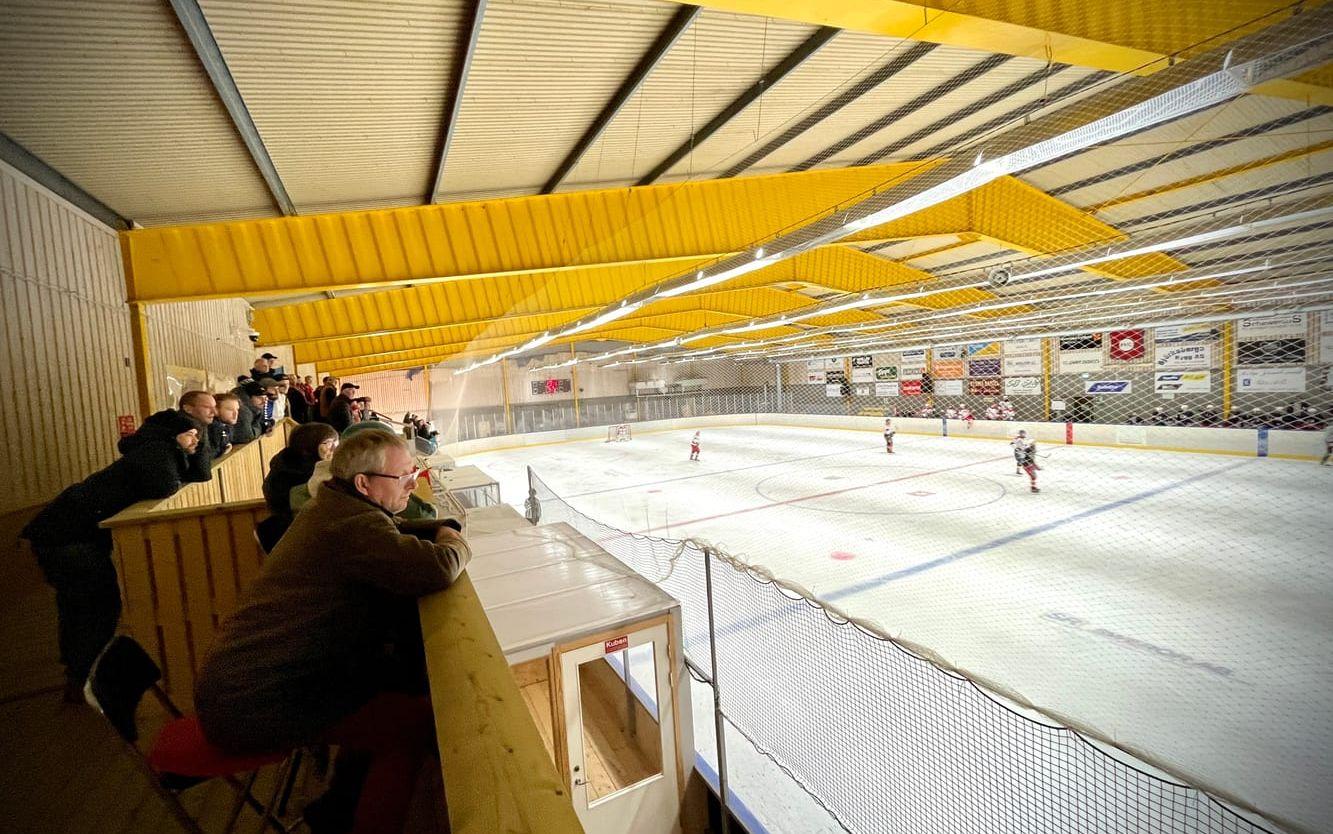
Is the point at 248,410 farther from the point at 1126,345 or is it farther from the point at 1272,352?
the point at 1126,345

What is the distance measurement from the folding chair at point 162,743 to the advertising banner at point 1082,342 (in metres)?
23.8

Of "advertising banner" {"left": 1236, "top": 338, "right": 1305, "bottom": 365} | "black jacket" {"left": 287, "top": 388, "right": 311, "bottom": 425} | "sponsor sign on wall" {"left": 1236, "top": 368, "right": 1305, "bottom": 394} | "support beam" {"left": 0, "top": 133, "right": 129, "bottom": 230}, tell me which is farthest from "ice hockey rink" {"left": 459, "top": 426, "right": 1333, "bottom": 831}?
"support beam" {"left": 0, "top": 133, "right": 129, "bottom": 230}

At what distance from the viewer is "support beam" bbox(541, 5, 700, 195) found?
4.45 m

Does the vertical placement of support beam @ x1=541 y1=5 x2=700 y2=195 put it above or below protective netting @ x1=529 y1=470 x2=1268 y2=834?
above

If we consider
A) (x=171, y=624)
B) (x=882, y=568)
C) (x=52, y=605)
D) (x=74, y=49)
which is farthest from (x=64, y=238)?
(x=882, y=568)

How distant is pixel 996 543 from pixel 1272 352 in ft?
36.7

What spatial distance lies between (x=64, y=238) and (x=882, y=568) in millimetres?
11137

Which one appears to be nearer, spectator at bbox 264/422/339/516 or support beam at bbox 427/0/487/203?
spectator at bbox 264/422/339/516

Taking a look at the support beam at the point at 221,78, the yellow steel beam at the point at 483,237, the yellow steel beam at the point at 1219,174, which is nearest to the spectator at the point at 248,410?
the yellow steel beam at the point at 483,237

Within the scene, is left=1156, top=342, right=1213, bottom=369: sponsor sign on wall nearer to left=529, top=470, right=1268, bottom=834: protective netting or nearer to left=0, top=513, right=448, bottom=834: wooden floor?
left=529, top=470, right=1268, bottom=834: protective netting

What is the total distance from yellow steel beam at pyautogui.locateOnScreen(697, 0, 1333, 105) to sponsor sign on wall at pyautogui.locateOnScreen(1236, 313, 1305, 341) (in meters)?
12.1

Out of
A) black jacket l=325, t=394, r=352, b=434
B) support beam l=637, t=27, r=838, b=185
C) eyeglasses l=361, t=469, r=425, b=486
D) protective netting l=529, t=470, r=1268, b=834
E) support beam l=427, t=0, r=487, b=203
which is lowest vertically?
protective netting l=529, t=470, r=1268, b=834

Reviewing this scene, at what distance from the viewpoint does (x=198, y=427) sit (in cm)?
412

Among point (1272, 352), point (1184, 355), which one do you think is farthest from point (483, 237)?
point (1184, 355)
